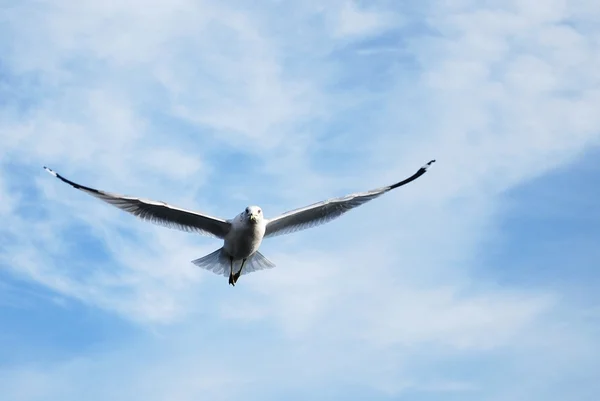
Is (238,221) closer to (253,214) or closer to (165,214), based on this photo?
(253,214)

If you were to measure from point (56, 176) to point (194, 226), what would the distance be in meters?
2.58

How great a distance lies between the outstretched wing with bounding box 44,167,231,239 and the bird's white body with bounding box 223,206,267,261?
Result: 260 millimetres

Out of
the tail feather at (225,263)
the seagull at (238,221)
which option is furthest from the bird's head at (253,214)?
the tail feather at (225,263)

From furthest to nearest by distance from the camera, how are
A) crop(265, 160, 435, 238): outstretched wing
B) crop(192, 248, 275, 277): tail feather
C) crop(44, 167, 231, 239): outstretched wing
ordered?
crop(192, 248, 275, 277): tail feather, crop(265, 160, 435, 238): outstretched wing, crop(44, 167, 231, 239): outstretched wing

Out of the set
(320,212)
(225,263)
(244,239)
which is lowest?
(244,239)

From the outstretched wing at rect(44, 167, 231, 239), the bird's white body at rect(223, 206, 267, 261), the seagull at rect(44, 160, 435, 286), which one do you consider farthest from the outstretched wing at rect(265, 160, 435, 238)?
the outstretched wing at rect(44, 167, 231, 239)

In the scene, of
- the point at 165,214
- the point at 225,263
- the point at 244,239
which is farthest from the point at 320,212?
the point at 165,214

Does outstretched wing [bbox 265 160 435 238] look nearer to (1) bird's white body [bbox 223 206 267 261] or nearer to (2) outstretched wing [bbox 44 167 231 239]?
(1) bird's white body [bbox 223 206 267 261]

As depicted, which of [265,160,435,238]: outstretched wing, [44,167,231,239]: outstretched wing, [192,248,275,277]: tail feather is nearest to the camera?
[44,167,231,239]: outstretched wing

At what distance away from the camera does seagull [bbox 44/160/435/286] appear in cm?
1689

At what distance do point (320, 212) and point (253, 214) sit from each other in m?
1.78

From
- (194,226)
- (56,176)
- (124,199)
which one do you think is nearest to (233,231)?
(194,226)

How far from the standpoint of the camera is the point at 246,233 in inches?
669

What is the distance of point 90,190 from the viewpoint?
54.3 ft
